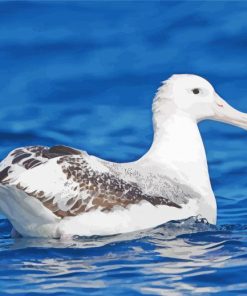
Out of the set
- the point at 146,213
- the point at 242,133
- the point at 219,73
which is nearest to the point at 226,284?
the point at 146,213

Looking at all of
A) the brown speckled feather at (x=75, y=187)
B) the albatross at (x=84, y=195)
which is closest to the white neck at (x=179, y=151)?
the albatross at (x=84, y=195)

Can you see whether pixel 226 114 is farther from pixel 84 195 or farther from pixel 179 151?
pixel 84 195

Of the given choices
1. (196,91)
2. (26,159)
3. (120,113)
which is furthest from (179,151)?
(120,113)

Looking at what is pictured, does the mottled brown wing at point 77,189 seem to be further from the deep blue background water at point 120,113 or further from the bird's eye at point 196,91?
the bird's eye at point 196,91

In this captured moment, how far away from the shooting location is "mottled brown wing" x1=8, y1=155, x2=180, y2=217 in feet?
38.1

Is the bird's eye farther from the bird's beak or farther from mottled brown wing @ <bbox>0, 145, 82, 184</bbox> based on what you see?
mottled brown wing @ <bbox>0, 145, 82, 184</bbox>

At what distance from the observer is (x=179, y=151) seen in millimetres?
12891

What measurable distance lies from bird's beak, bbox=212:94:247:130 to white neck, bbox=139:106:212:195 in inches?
9.6

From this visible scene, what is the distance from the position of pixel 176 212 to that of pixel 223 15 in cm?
783

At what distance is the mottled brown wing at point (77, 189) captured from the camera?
11.6 m

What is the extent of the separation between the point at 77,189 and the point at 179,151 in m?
1.47

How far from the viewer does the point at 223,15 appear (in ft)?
63.9

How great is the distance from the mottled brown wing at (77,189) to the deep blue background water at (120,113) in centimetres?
29

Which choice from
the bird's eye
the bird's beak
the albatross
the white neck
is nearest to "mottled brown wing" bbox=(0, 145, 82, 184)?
the albatross
